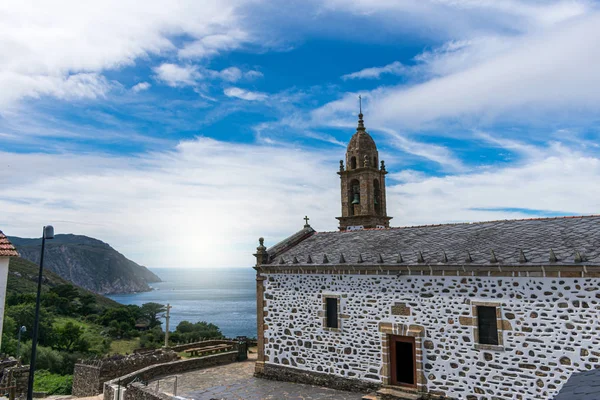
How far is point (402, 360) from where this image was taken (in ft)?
47.3

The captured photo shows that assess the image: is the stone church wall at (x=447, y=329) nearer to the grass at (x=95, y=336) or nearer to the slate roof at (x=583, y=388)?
the slate roof at (x=583, y=388)

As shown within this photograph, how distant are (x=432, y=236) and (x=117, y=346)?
35271 millimetres

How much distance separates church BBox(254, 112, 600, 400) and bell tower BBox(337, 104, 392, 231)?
3.03 meters

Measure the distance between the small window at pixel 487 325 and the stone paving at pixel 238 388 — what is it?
4.72 metres

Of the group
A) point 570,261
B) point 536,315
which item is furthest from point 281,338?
point 570,261

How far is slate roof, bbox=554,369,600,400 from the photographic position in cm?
511

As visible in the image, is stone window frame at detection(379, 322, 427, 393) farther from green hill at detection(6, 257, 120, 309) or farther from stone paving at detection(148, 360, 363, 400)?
green hill at detection(6, 257, 120, 309)

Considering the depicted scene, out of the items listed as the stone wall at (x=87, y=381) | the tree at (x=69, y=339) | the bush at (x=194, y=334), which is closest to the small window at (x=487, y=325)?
the stone wall at (x=87, y=381)

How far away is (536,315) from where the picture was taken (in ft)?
38.8

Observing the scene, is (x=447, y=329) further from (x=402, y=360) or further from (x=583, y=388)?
(x=583, y=388)

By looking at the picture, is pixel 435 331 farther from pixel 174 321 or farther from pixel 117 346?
pixel 174 321

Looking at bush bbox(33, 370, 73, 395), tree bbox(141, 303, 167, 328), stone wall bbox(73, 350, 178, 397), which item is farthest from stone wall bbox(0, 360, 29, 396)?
tree bbox(141, 303, 167, 328)

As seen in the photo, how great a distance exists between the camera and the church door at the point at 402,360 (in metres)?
14.2

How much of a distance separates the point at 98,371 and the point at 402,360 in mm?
13255
